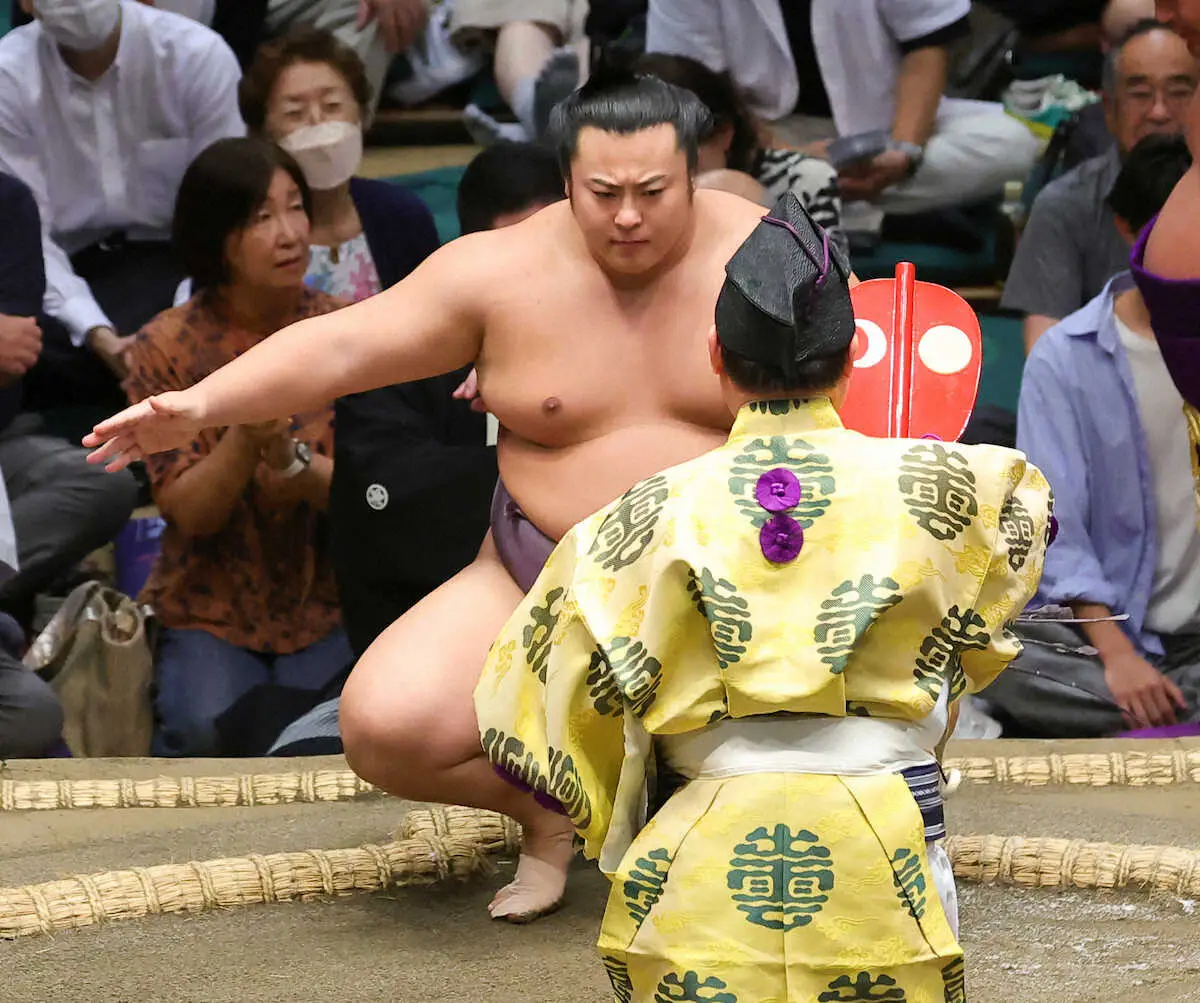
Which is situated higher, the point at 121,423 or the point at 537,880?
the point at 121,423

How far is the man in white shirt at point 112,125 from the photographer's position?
12.2 ft

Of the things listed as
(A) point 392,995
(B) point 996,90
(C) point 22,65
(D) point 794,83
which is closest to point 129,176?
(C) point 22,65

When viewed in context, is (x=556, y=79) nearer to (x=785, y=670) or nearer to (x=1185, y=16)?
(x=1185, y=16)

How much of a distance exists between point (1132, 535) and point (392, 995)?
176 cm

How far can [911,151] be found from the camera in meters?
3.82

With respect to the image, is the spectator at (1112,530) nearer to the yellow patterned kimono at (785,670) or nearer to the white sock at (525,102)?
the white sock at (525,102)

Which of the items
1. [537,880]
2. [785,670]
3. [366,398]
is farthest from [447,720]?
[366,398]

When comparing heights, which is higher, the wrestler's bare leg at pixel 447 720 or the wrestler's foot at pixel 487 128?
the wrestler's foot at pixel 487 128

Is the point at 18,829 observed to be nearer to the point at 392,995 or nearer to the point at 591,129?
the point at 392,995

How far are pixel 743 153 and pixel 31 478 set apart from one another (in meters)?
1.53

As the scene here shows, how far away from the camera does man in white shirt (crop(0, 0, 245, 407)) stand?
3.71 meters

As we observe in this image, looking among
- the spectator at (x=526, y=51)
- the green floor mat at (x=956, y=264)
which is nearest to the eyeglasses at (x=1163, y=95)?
the green floor mat at (x=956, y=264)

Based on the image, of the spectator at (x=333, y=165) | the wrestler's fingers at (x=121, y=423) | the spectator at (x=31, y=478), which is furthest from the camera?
the spectator at (x=333, y=165)

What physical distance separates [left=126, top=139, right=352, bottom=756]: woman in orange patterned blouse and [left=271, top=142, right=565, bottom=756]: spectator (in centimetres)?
19
